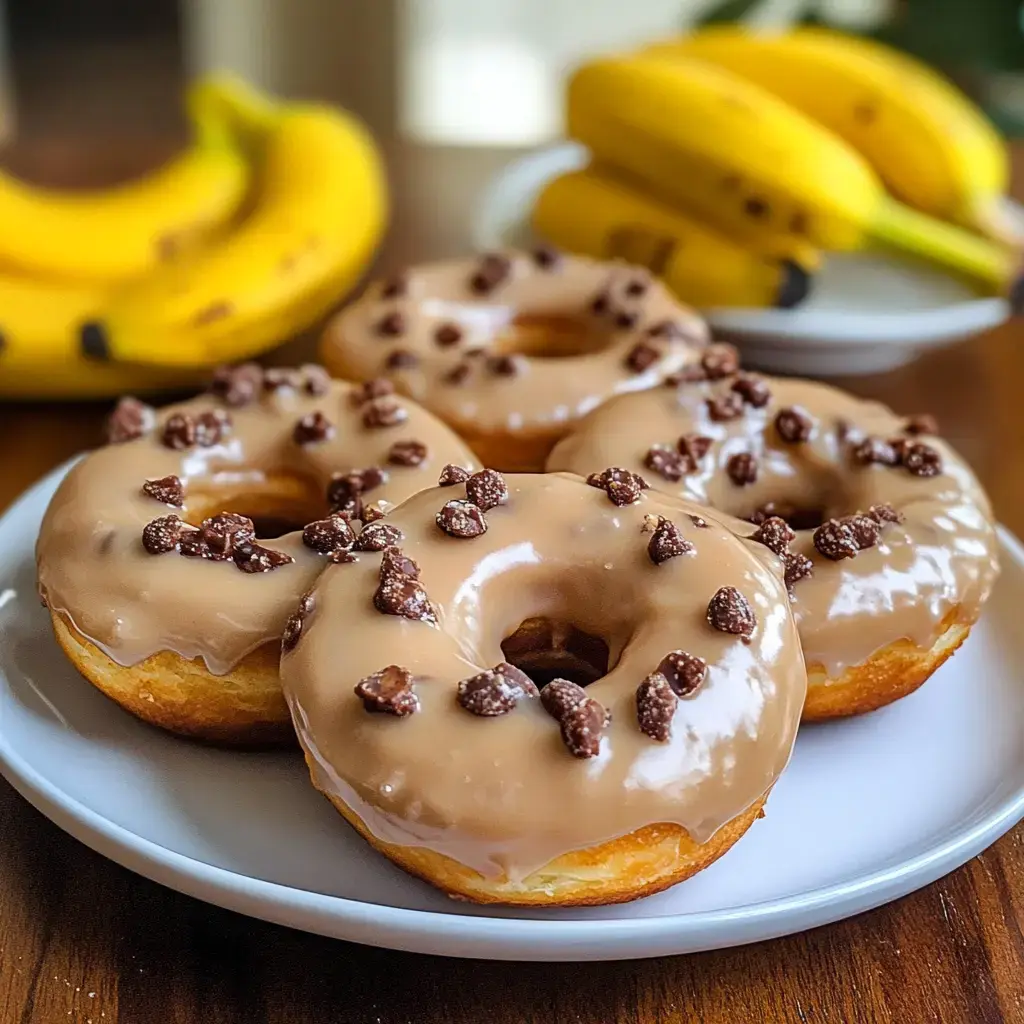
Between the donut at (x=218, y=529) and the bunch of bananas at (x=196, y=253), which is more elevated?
the donut at (x=218, y=529)

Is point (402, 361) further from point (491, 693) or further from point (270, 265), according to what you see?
point (491, 693)

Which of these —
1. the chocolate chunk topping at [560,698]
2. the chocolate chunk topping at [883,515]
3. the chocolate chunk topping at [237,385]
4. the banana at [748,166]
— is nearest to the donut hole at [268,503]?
the chocolate chunk topping at [237,385]

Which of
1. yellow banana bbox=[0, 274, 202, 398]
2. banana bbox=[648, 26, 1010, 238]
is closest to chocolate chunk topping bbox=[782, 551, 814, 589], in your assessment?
yellow banana bbox=[0, 274, 202, 398]

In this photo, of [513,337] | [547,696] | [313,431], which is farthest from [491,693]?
[513,337]

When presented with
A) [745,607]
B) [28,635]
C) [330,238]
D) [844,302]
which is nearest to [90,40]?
[330,238]

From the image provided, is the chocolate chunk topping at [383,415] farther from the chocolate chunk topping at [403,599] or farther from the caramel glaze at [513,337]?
the chocolate chunk topping at [403,599]

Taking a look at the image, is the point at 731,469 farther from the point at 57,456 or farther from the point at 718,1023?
the point at 57,456
